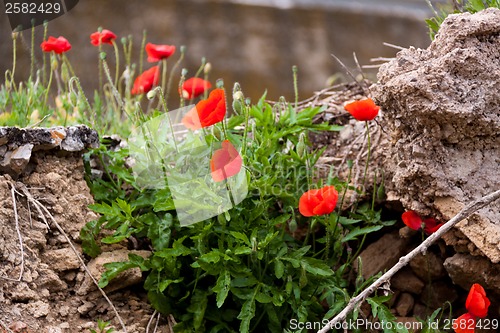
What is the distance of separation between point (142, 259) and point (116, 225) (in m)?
0.15

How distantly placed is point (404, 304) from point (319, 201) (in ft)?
1.92

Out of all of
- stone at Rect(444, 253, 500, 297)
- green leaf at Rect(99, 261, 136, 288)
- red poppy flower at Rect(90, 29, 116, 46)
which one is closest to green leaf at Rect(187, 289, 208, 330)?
green leaf at Rect(99, 261, 136, 288)

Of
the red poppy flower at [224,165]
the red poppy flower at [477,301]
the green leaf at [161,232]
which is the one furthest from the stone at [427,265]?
the green leaf at [161,232]

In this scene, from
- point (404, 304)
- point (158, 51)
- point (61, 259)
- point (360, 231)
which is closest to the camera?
point (61, 259)

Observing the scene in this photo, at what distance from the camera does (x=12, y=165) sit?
2.16m

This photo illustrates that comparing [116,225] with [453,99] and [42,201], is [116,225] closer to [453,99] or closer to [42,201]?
[42,201]

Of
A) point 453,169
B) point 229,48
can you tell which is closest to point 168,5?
point 229,48

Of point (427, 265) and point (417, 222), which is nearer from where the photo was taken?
point (417, 222)

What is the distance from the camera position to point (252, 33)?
622cm

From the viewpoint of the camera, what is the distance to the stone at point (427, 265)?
232 cm

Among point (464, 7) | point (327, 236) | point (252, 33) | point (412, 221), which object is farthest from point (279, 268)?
point (252, 33)

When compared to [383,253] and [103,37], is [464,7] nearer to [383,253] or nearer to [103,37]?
[383,253]

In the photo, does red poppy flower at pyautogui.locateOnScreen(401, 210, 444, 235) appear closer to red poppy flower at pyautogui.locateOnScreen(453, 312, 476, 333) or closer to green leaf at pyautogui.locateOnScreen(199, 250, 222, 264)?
red poppy flower at pyautogui.locateOnScreen(453, 312, 476, 333)

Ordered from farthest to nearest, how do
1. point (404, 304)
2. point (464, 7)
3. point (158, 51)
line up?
point (158, 51) < point (464, 7) < point (404, 304)
